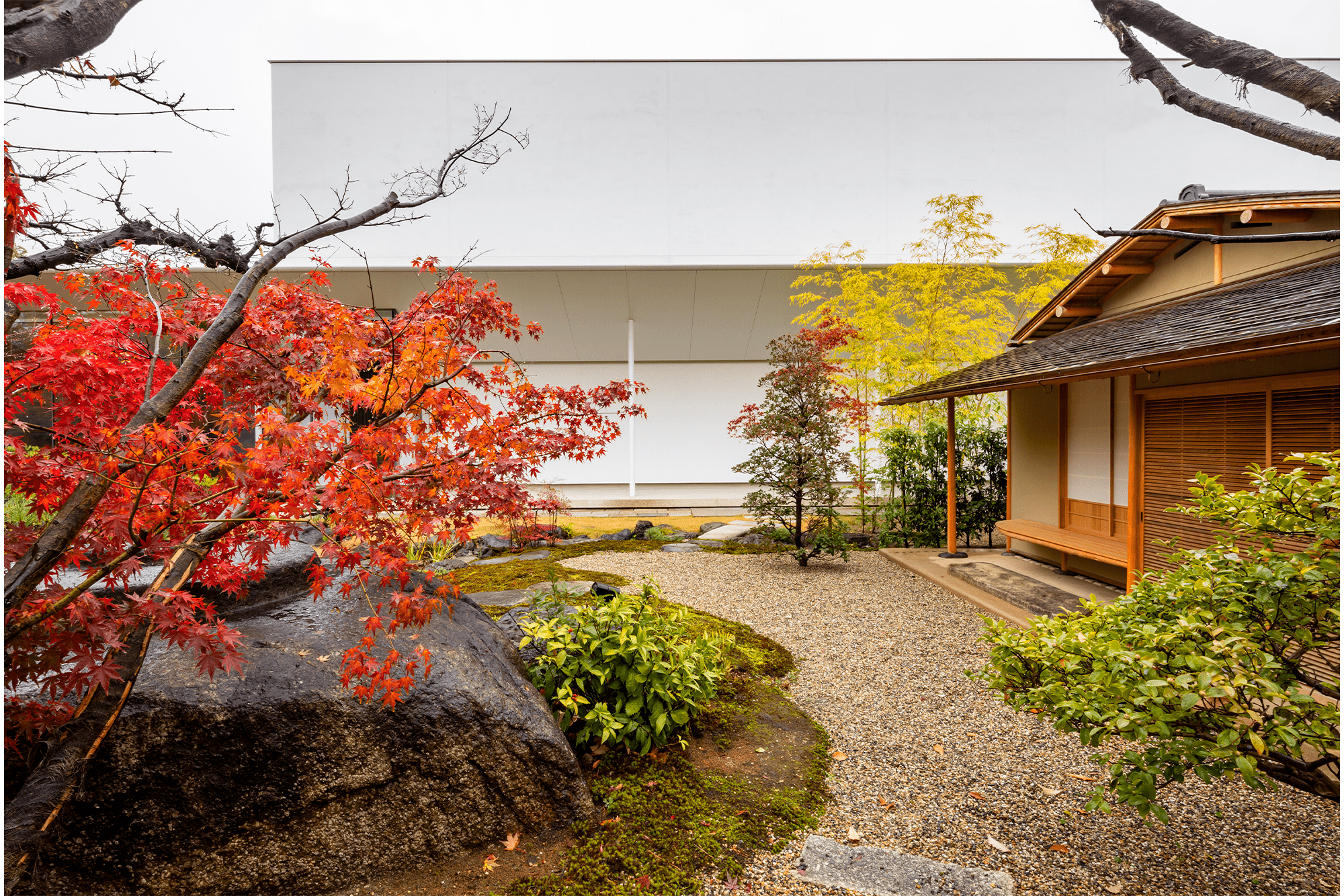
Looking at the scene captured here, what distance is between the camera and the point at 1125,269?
6.44 m

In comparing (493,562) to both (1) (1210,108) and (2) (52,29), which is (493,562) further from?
(1) (1210,108)

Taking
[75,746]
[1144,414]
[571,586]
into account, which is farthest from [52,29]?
[1144,414]

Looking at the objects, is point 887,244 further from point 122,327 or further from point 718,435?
point 122,327

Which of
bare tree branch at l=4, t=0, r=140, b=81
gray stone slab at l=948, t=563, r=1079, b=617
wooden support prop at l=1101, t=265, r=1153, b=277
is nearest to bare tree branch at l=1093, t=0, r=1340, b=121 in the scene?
bare tree branch at l=4, t=0, r=140, b=81

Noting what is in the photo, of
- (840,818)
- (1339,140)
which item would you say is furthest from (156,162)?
(840,818)

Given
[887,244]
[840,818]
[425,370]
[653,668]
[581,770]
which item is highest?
[887,244]

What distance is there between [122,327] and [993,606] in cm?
634

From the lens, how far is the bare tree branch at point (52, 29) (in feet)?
4.00

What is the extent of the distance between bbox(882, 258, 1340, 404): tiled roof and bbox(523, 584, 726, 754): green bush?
3413 millimetres

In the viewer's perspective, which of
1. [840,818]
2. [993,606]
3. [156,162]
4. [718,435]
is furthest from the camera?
[718,435]

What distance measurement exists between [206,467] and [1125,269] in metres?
7.78

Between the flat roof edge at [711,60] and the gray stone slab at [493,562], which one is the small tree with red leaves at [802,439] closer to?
the gray stone slab at [493,562]

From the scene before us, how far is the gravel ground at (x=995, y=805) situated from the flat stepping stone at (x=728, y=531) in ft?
16.0

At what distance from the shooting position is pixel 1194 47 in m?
1.29
